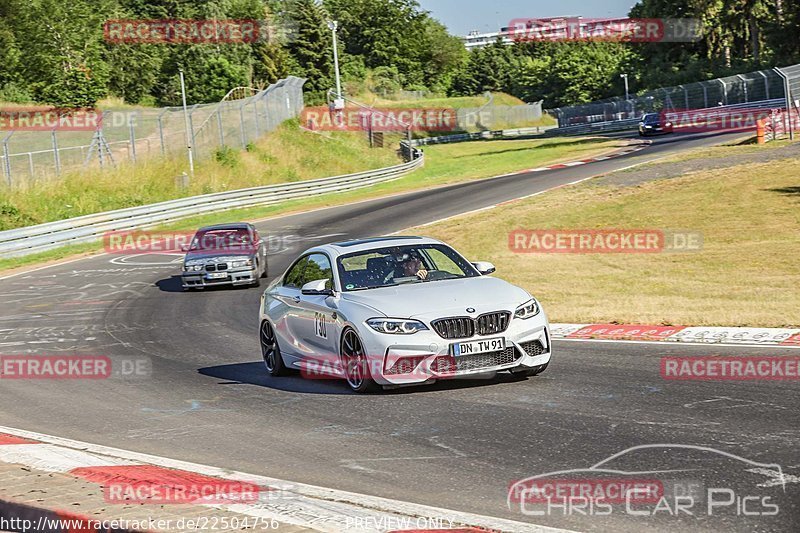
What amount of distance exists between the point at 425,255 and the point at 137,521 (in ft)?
21.3

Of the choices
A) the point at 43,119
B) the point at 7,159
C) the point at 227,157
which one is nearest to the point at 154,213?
the point at 7,159

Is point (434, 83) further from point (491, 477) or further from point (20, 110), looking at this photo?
point (491, 477)

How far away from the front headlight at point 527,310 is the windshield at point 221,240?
49.9 feet

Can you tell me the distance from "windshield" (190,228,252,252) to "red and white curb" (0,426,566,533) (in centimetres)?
1629

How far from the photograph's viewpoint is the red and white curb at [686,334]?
1247 centimetres

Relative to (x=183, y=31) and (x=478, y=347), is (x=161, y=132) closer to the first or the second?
(x=478, y=347)

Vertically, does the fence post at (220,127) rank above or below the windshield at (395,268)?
above

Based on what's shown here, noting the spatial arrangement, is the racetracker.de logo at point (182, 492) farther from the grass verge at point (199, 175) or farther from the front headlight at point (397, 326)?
the grass verge at point (199, 175)

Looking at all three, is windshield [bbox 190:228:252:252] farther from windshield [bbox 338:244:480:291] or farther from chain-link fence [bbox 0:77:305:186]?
chain-link fence [bbox 0:77:305:186]

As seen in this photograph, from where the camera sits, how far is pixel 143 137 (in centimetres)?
4919

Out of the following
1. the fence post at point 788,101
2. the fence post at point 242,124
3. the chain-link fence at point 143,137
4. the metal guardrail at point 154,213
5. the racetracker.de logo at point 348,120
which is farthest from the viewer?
the racetracker.de logo at point 348,120

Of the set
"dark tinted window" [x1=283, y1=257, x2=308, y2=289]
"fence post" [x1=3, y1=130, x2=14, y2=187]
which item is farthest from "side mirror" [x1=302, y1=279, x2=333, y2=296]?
"fence post" [x1=3, y1=130, x2=14, y2=187]

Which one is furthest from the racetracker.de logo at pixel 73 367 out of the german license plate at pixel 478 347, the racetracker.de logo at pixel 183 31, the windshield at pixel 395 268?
the racetracker.de logo at pixel 183 31

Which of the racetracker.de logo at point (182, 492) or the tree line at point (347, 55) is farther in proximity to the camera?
the tree line at point (347, 55)
